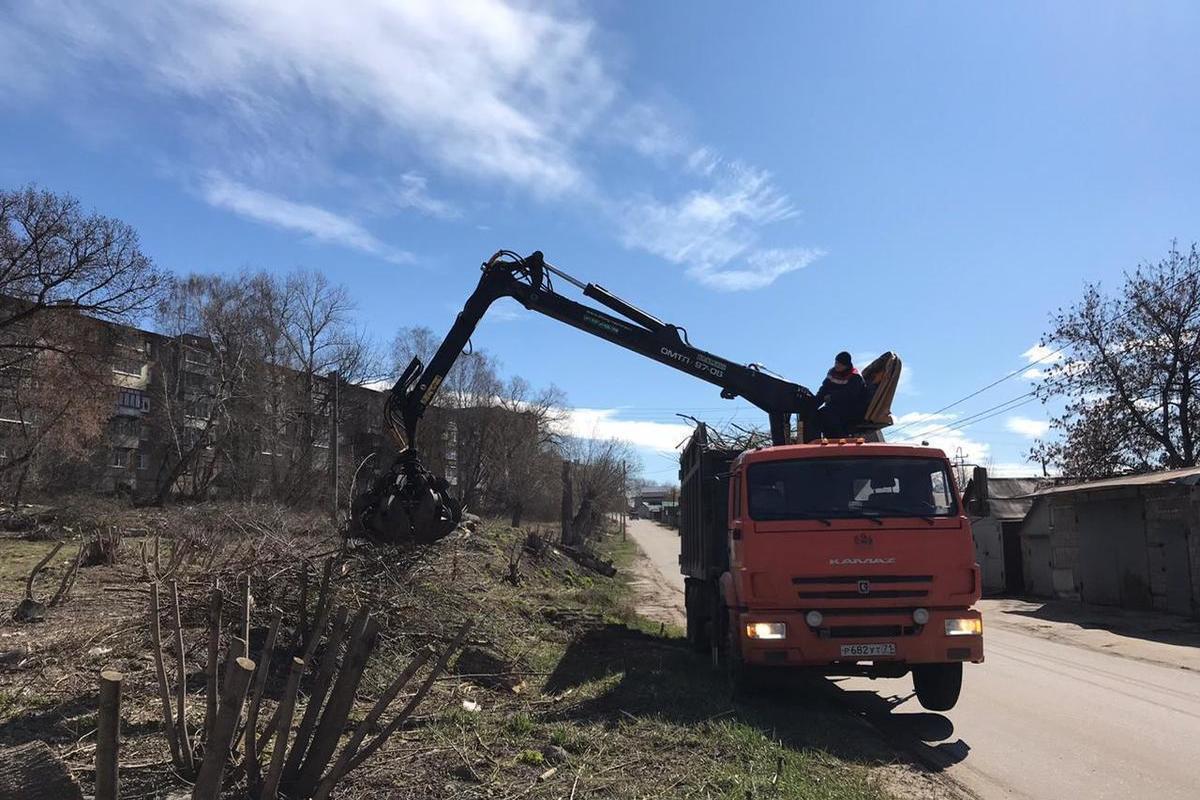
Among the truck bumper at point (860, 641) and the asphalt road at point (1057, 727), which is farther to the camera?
the truck bumper at point (860, 641)

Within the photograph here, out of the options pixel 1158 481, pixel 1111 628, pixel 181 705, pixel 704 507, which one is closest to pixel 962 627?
pixel 704 507

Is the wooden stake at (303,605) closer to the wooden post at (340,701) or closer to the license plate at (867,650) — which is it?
the wooden post at (340,701)

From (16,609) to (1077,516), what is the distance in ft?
Result: 76.4

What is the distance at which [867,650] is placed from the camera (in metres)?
7.37

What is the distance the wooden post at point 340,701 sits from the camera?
13.5 feet

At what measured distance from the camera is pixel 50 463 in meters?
44.8

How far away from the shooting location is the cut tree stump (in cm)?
324

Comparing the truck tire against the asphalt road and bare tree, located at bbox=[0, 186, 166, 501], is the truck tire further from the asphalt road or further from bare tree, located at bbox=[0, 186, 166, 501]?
bare tree, located at bbox=[0, 186, 166, 501]

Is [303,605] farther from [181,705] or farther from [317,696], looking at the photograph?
[317,696]

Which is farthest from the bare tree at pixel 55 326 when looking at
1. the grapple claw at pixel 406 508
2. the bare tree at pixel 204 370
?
the grapple claw at pixel 406 508

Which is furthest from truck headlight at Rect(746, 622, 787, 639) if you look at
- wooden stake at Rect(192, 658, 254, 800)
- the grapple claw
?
wooden stake at Rect(192, 658, 254, 800)

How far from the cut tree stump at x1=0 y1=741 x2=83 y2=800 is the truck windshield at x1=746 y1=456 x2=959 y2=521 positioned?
19.3 ft

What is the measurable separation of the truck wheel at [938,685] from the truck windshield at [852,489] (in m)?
1.59

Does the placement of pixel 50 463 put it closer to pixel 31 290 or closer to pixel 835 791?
pixel 31 290
